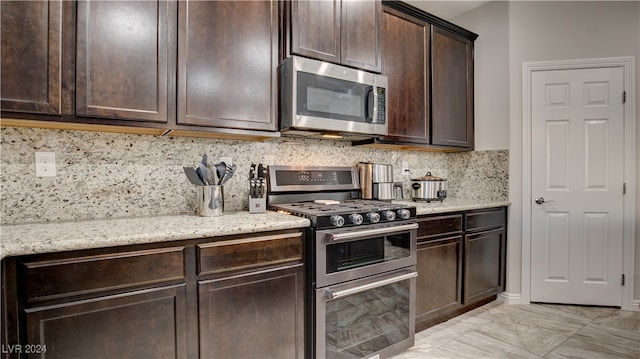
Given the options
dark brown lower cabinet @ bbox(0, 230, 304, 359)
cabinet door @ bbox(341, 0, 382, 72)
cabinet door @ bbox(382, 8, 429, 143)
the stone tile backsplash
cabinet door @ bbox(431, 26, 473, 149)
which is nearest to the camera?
dark brown lower cabinet @ bbox(0, 230, 304, 359)

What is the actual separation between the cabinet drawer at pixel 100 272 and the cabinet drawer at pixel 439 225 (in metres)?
1.71

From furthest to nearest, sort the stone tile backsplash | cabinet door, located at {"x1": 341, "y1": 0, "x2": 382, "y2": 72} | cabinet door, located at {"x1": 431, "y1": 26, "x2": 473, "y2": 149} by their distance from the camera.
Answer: cabinet door, located at {"x1": 431, "y1": 26, "x2": 473, "y2": 149} < cabinet door, located at {"x1": 341, "y1": 0, "x2": 382, "y2": 72} < the stone tile backsplash

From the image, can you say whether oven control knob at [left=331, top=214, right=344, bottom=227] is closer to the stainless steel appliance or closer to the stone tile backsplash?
the stone tile backsplash

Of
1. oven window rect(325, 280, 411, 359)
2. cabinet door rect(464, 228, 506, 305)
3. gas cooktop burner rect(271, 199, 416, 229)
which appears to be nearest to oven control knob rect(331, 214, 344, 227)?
gas cooktop burner rect(271, 199, 416, 229)

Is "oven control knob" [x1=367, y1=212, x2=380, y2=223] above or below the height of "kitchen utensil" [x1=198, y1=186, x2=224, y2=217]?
below

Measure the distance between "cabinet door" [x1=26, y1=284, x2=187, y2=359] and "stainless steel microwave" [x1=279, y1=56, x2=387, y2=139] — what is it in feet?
3.89

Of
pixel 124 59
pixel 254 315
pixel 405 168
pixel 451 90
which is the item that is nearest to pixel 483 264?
pixel 405 168

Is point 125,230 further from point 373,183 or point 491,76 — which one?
point 491,76

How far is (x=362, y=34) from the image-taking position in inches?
93.4

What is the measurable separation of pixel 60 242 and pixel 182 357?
721mm

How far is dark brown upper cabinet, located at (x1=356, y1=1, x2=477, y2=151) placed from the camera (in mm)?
2705

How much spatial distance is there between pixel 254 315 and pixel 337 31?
1.87 meters

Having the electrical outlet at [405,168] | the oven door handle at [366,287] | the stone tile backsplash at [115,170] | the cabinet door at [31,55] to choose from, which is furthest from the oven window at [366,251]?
the cabinet door at [31,55]

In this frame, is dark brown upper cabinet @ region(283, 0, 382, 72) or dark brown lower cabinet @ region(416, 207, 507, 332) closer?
dark brown upper cabinet @ region(283, 0, 382, 72)
